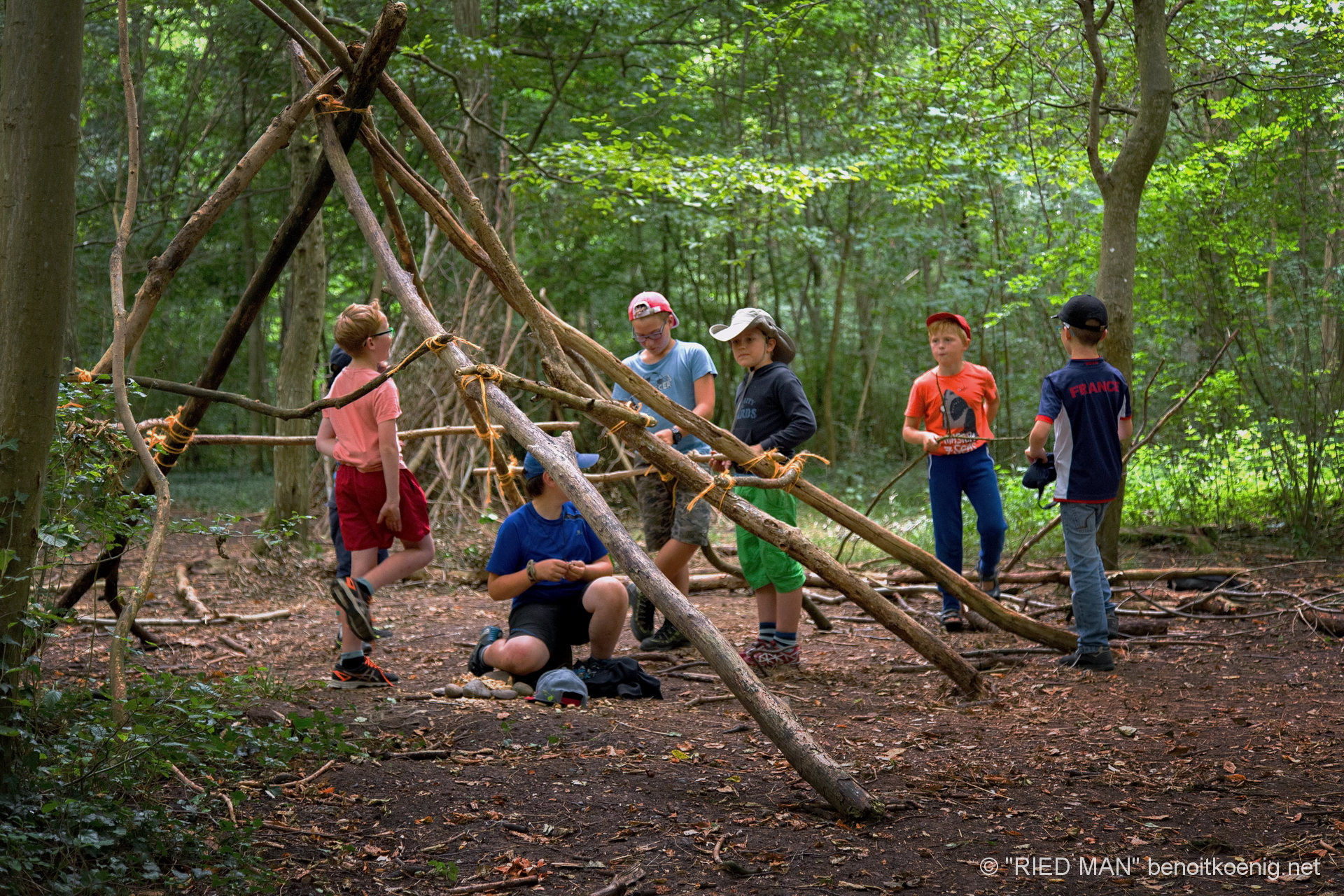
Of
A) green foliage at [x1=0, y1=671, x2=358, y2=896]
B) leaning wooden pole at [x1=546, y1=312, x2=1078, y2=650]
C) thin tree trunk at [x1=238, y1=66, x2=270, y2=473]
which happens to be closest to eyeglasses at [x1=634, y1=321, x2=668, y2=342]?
leaning wooden pole at [x1=546, y1=312, x2=1078, y2=650]

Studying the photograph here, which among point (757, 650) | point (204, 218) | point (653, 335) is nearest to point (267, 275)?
point (204, 218)

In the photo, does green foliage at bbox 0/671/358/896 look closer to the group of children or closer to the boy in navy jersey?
the group of children

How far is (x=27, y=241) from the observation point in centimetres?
243

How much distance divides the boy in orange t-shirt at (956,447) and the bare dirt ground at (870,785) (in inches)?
31.6

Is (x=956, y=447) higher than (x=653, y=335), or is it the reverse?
(x=653, y=335)

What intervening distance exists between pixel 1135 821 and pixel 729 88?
575 inches

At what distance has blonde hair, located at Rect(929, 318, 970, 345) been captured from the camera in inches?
216

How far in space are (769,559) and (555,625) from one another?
3.53ft

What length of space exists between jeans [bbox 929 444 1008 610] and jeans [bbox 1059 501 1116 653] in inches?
33.9

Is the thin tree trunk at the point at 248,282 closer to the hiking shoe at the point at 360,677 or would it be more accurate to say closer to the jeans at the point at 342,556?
the jeans at the point at 342,556

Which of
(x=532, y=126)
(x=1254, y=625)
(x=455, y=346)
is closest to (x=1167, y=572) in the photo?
(x=1254, y=625)

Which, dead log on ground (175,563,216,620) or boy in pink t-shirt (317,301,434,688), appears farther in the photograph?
dead log on ground (175,563,216,620)

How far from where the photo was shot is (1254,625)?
5371 mm

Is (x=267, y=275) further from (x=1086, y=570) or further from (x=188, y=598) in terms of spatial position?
(x=1086, y=570)
